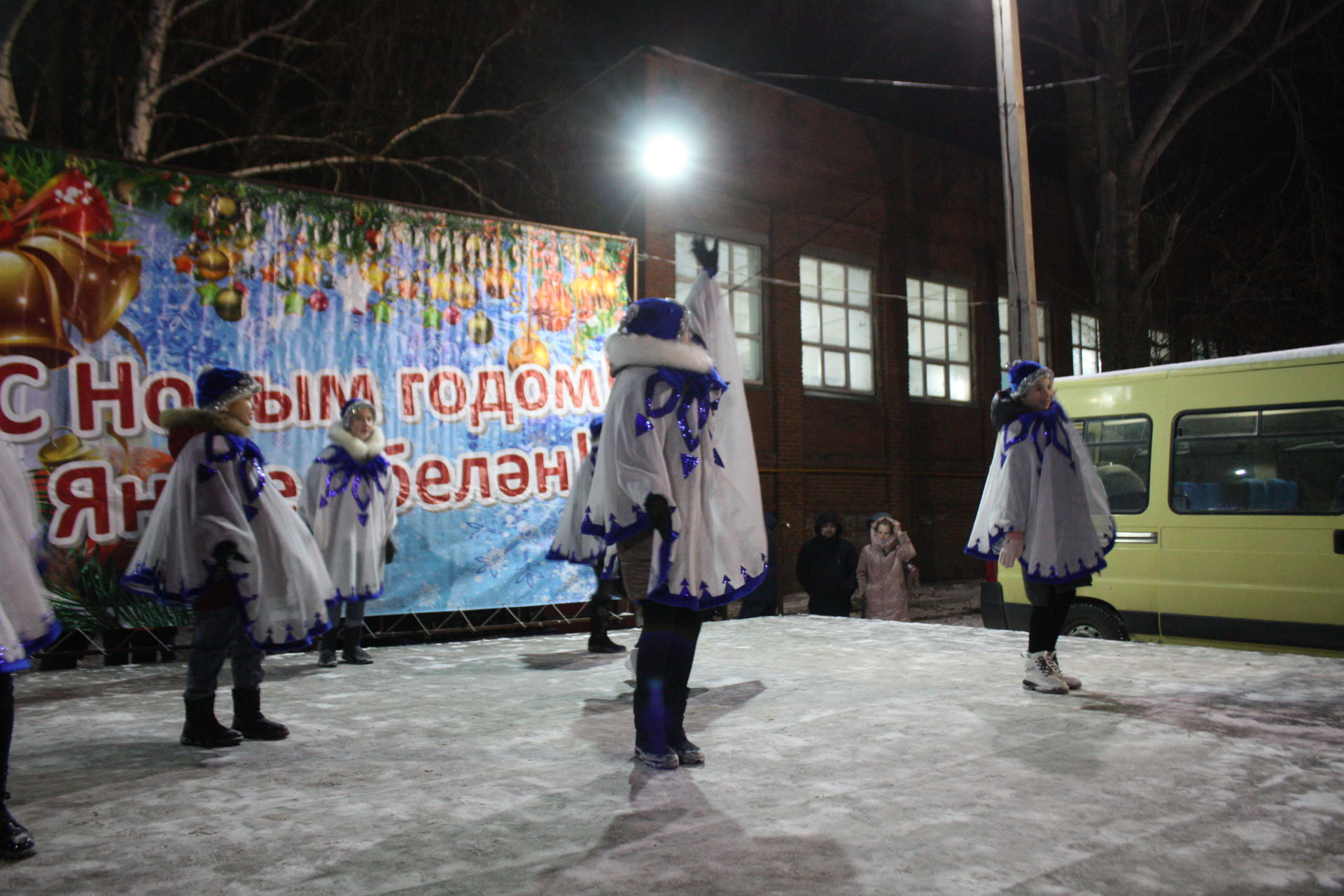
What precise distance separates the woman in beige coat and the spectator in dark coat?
534 millimetres

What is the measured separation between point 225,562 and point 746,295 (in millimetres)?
11512

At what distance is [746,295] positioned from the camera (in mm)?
14984

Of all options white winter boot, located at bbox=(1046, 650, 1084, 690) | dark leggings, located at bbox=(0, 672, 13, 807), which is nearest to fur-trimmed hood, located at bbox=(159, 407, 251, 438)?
dark leggings, located at bbox=(0, 672, 13, 807)

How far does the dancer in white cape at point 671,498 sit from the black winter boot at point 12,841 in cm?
197

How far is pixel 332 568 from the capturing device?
272 inches

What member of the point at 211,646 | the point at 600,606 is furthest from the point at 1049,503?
the point at 211,646

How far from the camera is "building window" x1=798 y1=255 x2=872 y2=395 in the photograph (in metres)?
15.7

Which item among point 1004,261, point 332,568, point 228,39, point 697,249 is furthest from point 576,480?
point 1004,261

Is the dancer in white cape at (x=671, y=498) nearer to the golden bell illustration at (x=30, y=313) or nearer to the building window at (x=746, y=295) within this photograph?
the golden bell illustration at (x=30, y=313)

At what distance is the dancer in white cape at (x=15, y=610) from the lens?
110 inches

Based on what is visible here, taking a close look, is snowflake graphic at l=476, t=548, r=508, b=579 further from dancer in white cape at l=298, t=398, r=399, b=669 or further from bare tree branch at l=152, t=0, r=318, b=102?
bare tree branch at l=152, t=0, r=318, b=102

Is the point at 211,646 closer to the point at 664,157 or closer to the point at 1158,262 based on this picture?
the point at 664,157

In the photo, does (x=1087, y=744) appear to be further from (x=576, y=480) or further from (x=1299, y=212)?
(x=1299, y=212)

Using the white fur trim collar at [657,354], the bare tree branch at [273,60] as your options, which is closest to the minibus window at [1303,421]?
the white fur trim collar at [657,354]
